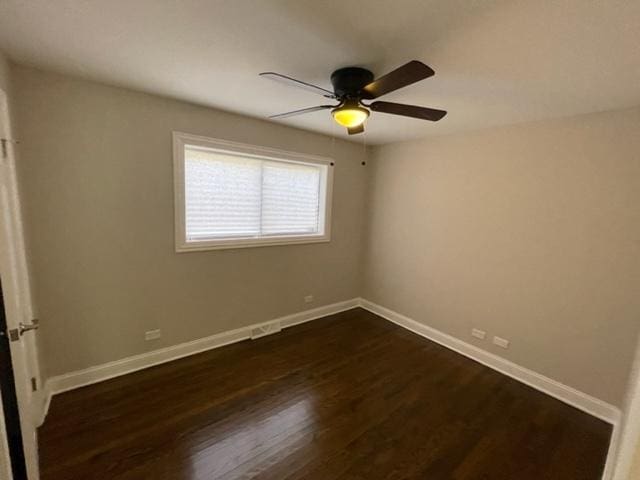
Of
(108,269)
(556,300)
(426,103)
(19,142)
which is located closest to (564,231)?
(556,300)

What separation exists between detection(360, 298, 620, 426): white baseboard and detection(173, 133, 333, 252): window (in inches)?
65.4

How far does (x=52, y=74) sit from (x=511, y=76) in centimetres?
305

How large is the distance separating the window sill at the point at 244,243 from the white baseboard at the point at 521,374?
1545mm

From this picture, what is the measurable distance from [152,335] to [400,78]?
2829 mm

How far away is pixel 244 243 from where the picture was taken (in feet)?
9.84

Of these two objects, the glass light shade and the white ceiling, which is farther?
the glass light shade

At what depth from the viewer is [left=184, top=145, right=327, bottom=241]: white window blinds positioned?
106 inches

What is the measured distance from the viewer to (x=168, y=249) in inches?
100

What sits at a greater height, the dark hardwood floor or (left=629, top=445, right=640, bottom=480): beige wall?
(left=629, top=445, right=640, bottom=480): beige wall

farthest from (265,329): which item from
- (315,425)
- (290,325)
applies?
(315,425)

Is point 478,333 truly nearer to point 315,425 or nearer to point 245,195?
point 315,425

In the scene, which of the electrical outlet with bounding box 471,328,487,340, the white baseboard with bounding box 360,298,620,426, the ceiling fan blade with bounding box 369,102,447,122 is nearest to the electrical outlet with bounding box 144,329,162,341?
the ceiling fan blade with bounding box 369,102,447,122

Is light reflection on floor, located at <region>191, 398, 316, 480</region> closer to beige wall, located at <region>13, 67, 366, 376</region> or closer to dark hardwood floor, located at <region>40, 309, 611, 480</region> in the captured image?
dark hardwood floor, located at <region>40, 309, 611, 480</region>

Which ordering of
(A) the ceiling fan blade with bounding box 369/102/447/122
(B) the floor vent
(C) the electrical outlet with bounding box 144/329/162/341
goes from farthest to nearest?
(B) the floor vent → (C) the electrical outlet with bounding box 144/329/162/341 → (A) the ceiling fan blade with bounding box 369/102/447/122
